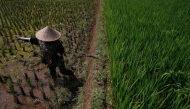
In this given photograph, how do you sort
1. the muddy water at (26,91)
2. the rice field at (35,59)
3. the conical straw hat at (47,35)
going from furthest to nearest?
the conical straw hat at (47,35) < the rice field at (35,59) < the muddy water at (26,91)

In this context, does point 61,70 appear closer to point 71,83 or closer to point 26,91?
point 71,83

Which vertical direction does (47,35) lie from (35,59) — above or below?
above

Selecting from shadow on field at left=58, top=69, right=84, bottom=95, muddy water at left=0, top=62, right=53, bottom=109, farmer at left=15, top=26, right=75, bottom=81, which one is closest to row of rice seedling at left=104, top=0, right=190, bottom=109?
shadow on field at left=58, top=69, right=84, bottom=95

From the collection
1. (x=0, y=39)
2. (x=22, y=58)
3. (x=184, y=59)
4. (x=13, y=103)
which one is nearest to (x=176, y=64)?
(x=184, y=59)

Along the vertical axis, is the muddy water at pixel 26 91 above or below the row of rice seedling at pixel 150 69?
below

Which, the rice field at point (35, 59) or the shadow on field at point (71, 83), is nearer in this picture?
the rice field at point (35, 59)

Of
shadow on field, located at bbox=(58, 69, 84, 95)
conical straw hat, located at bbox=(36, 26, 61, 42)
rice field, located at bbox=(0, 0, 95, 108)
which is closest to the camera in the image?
rice field, located at bbox=(0, 0, 95, 108)

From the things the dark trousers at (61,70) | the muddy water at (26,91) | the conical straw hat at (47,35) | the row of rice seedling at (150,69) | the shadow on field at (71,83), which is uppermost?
the conical straw hat at (47,35)

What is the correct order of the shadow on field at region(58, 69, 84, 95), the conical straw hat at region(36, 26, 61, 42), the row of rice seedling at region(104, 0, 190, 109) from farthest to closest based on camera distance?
the shadow on field at region(58, 69, 84, 95) < the conical straw hat at region(36, 26, 61, 42) < the row of rice seedling at region(104, 0, 190, 109)

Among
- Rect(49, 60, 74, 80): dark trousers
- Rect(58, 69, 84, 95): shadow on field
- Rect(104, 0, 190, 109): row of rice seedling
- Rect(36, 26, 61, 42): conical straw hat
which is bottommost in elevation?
Rect(58, 69, 84, 95): shadow on field

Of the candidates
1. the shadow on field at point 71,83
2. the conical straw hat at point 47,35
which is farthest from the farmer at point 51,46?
the shadow on field at point 71,83

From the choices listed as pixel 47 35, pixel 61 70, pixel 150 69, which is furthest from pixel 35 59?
pixel 150 69

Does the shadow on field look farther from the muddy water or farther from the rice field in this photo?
the muddy water

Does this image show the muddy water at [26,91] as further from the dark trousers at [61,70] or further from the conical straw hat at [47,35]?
the conical straw hat at [47,35]
